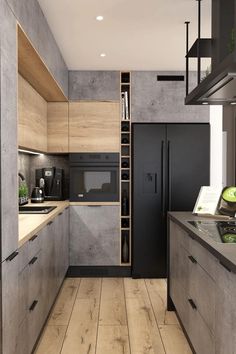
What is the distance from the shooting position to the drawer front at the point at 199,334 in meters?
2.24

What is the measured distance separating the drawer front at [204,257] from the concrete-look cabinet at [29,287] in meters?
1.08

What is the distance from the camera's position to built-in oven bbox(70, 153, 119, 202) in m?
5.17

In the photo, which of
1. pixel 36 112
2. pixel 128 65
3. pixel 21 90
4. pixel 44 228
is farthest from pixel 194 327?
pixel 128 65

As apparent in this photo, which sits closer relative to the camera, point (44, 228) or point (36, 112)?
point (44, 228)

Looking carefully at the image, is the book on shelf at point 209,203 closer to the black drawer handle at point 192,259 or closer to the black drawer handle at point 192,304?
the black drawer handle at point 192,259

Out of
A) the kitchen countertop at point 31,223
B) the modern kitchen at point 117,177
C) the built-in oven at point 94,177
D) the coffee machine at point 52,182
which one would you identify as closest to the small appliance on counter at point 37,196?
the modern kitchen at point 117,177

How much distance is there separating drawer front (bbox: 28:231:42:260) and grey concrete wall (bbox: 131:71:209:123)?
2.59 metres

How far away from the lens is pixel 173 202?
5070 mm

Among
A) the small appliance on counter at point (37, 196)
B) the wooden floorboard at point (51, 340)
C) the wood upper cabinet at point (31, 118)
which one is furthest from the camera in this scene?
the small appliance on counter at point (37, 196)

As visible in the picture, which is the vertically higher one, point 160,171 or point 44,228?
point 160,171

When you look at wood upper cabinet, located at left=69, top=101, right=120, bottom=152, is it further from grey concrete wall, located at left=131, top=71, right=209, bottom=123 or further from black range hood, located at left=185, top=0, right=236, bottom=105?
black range hood, located at left=185, top=0, right=236, bottom=105

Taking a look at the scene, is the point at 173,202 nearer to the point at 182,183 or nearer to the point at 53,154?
the point at 182,183

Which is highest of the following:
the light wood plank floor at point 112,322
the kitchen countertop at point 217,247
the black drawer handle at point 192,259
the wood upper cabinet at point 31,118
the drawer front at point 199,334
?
the wood upper cabinet at point 31,118

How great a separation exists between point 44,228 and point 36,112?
1571 mm
